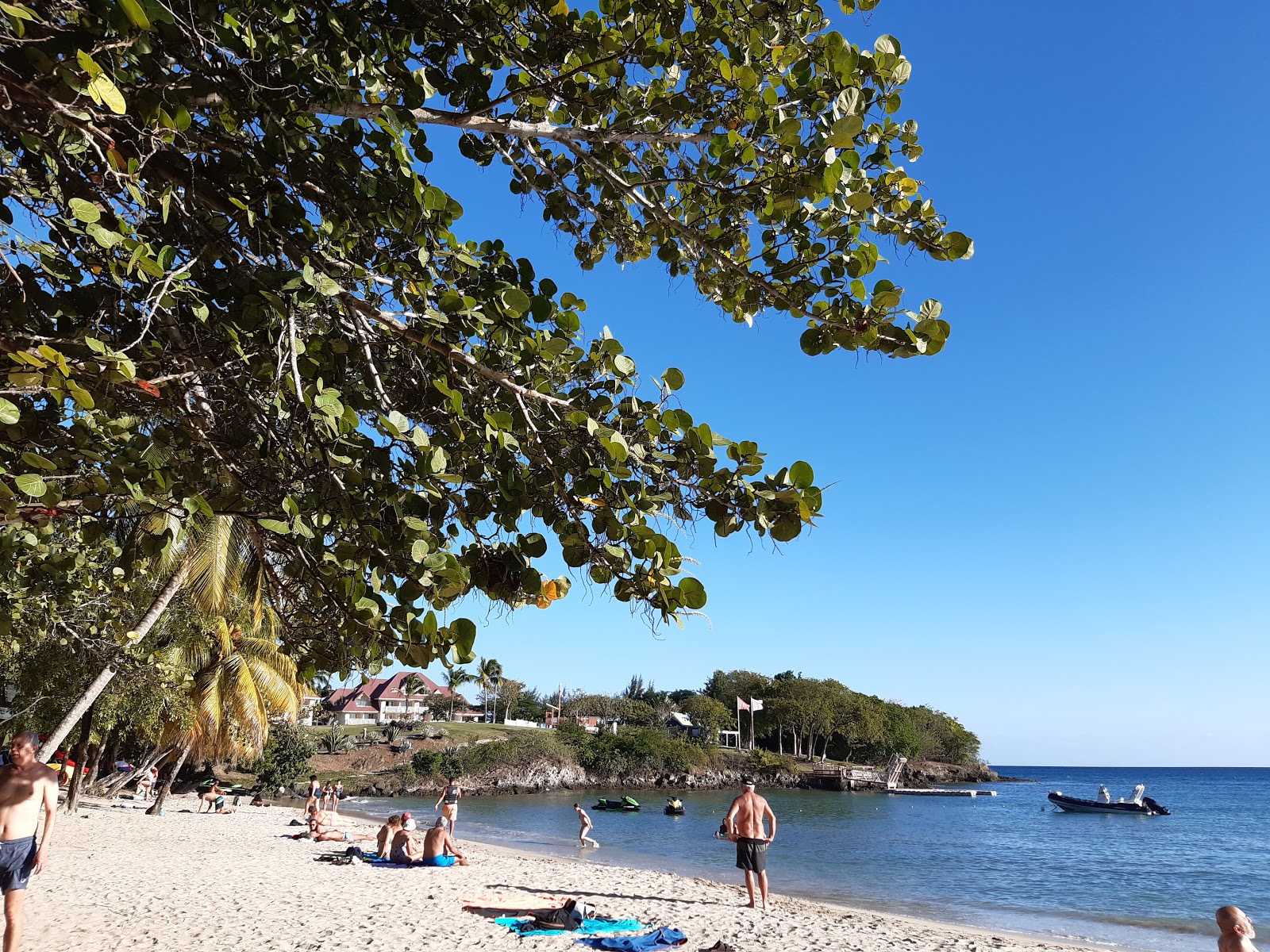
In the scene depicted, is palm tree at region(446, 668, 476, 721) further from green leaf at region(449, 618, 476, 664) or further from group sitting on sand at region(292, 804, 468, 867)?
group sitting on sand at region(292, 804, 468, 867)

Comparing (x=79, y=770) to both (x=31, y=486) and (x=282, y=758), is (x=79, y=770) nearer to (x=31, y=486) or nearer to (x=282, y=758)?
(x=282, y=758)

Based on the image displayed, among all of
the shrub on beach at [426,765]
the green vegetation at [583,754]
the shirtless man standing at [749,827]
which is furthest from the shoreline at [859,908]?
the green vegetation at [583,754]

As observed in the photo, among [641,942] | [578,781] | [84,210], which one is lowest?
[578,781]

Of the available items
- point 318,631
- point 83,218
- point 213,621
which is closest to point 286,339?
point 83,218

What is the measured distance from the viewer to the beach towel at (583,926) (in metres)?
8.85

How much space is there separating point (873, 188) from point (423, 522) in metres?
1.88

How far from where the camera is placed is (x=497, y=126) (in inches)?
115

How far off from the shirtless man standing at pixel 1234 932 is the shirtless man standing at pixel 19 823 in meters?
8.44

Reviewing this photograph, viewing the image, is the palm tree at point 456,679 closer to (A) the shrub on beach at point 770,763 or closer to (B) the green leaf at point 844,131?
(B) the green leaf at point 844,131

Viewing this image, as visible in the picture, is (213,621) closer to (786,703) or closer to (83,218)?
(83,218)

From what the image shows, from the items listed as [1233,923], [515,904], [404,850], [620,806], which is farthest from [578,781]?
[1233,923]

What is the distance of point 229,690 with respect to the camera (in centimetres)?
2086

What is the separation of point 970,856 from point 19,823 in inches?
1154

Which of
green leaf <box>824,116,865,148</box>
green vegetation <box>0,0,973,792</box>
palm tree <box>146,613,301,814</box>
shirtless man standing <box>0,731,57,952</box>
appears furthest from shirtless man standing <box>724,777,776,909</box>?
palm tree <box>146,613,301,814</box>
